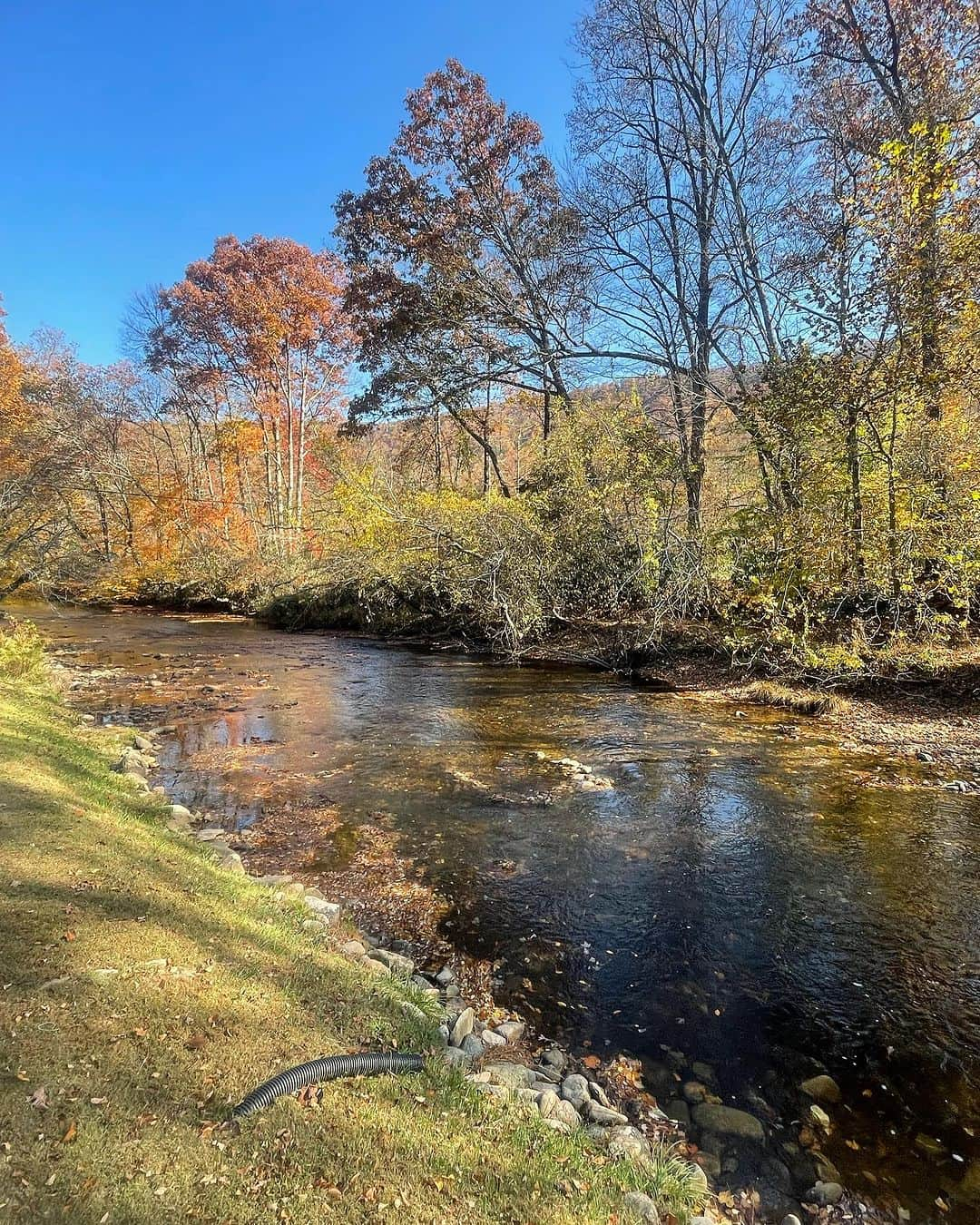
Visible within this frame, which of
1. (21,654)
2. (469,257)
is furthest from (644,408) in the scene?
(21,654)

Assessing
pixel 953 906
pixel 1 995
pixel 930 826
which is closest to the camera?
pixel 1 995

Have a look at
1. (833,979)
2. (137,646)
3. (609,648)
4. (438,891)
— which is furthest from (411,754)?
(137,646)

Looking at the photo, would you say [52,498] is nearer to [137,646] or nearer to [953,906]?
[137,646]

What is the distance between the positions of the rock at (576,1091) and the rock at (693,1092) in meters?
0.51

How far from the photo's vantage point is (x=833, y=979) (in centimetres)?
407

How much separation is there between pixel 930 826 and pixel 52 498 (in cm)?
1133

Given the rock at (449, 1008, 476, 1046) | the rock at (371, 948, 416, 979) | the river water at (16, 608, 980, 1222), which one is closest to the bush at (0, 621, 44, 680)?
the river water at (16, 608, 980, 1222)

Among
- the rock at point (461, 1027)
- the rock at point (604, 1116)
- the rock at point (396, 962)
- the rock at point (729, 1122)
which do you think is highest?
the rock at point (461, 1027)

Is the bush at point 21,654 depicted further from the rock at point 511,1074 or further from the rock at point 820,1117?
the rock at point 820,1117

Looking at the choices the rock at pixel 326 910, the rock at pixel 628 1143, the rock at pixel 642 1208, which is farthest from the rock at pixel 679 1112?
the rock at pixel 326 910

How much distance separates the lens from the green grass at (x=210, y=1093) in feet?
6.13

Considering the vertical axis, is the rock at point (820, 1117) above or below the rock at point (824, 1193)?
below

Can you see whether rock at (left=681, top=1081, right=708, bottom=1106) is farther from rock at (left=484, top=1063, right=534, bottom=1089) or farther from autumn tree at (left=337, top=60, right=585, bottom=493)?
autumn tree at (left=337, top=60, right=585, bottom=493)

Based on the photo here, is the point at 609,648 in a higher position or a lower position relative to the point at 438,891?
higher
